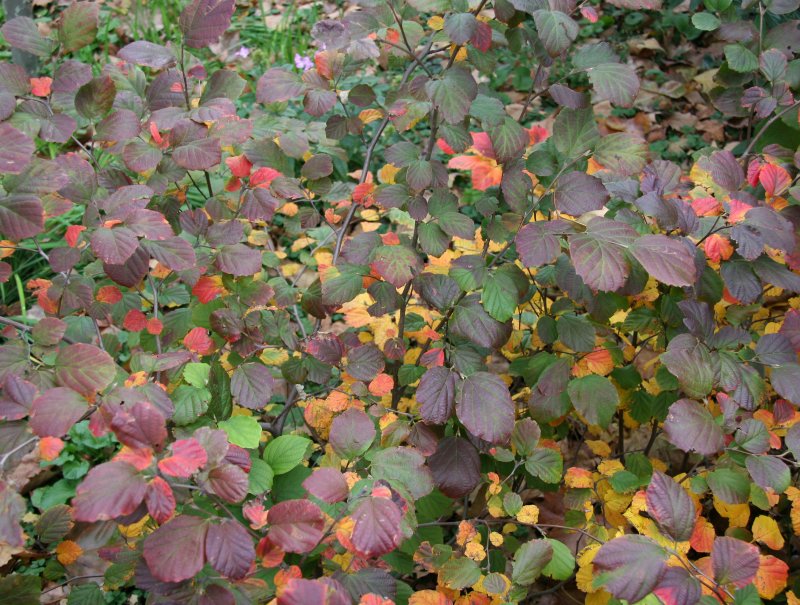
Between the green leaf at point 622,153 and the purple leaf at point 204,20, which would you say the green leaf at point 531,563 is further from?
the purple leaf at point 204,20

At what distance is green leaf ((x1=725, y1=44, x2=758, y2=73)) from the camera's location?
1606 millimetres

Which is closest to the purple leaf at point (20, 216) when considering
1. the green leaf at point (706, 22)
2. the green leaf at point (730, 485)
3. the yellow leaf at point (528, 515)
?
the yellow leaf at point (528, 515)

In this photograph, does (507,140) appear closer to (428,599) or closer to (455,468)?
(455,468)

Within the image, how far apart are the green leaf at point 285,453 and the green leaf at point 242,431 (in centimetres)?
8

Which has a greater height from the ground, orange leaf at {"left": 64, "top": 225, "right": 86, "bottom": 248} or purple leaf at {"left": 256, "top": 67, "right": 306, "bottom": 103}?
purple leaf at {"left": 256, "top": 67, "right": 306, "bottom": 103}

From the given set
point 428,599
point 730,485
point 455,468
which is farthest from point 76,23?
point 730,485

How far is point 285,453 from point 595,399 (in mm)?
634

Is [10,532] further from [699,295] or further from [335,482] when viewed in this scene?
[699,295]

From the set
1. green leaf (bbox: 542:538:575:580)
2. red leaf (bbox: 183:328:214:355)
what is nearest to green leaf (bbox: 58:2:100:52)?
red leaf (bbox: 183:328:214:355)

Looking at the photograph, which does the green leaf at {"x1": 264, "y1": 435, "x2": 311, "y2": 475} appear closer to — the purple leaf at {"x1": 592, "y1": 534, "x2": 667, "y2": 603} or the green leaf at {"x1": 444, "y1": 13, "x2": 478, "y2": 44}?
the purple leaf at {"x1": 592, "y1": 534, "x2": 667, "y2": 603}

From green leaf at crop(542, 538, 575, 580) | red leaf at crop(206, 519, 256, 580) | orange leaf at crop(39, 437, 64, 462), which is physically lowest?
green leaf at crop(542, 538, 575, 580)

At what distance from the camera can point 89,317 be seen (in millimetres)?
1562

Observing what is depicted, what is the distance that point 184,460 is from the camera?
2.74 ft

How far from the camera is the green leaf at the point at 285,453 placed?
1.22m
